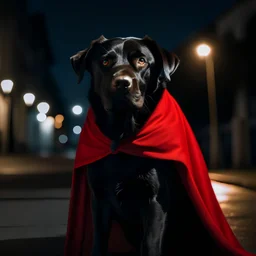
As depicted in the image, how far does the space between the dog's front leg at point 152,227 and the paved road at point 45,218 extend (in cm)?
175

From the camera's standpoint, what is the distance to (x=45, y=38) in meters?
60.3

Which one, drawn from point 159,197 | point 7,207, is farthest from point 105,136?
point 7,207

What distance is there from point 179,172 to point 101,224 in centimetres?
68

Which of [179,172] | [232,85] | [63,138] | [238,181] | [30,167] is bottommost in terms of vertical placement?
[63,138]

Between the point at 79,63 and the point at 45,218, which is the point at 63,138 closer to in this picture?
the point at 45,218

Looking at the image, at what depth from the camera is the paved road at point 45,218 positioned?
4.80m

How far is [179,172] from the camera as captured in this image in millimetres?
3186

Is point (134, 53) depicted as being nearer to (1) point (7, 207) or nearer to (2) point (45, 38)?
(1) point (7, 207)

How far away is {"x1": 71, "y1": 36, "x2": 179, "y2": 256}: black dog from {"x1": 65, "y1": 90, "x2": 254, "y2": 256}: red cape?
75mm

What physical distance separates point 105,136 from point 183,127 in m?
0.62

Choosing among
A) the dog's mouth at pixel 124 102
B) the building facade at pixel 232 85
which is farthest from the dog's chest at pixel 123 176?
the building facade at pixel 232 85

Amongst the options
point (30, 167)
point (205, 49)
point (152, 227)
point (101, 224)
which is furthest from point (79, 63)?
point (30, 167)

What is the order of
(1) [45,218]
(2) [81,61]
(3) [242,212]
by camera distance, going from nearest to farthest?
1. (2) [81,61]
2. (1) [45,218]
3. (3) [242,212]

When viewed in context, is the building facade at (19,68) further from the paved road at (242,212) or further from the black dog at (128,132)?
the black dog at (128,132)
